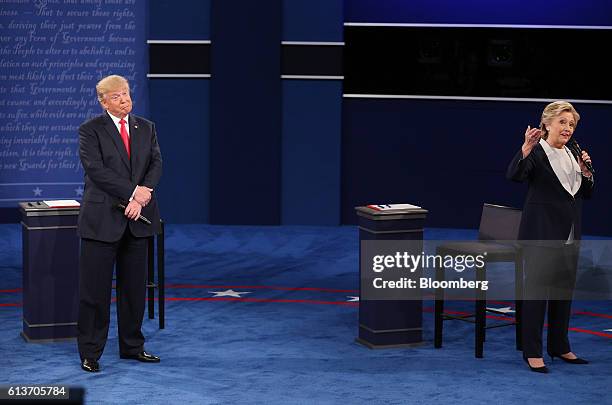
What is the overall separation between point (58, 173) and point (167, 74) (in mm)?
1667

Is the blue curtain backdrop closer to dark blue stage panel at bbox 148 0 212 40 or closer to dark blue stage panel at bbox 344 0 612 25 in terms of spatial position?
dark blue stage panel at bbox 148 0 212 40

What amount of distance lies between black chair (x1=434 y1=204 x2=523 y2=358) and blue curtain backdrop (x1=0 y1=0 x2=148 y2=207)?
600 cm

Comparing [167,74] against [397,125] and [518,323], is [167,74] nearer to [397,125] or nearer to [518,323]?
[397,125]

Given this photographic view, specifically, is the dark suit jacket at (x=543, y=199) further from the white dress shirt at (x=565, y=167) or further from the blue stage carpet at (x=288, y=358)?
the blue stage carpet at (x=288, y=358)

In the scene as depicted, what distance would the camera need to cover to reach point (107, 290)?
6.03 m

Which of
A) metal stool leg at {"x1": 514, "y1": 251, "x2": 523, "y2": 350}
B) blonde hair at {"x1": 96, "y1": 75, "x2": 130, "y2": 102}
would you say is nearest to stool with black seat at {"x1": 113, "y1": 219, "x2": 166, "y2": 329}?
blonde hair at {"x1": 96, "y1": 75, "x2": 130, "y2": 102}

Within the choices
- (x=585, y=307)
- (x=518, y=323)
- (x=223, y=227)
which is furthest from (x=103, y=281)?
(x=223, y=227)

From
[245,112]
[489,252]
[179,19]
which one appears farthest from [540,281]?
[179,19]

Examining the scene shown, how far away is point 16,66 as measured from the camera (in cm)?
1145

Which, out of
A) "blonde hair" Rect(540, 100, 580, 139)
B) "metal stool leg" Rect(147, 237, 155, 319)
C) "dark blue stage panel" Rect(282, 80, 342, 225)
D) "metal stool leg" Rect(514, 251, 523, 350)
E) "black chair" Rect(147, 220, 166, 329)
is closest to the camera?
"blonde hair" Rect(540, 100, 580, 139)

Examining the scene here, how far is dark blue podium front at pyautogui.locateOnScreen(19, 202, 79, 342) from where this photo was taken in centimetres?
651

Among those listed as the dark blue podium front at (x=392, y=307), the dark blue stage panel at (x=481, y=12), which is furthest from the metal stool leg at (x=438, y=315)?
the dark blue stage panel at (x=481, y=12)

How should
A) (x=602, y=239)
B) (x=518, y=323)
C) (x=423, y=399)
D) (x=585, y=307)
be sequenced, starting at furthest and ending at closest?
(x=602, y=239) < (x=585, y=307) < (x=518, y=323) < (x=423, y=399)

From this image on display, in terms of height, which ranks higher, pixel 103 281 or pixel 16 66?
pixel 16 66
